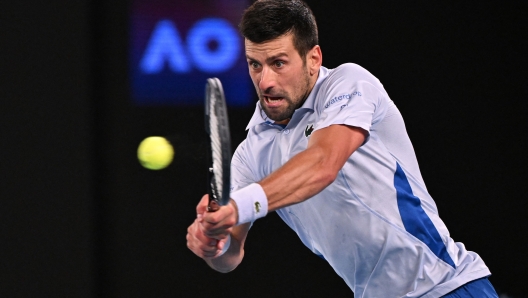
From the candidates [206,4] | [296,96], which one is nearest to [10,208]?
[206,4]

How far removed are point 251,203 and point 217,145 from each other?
7.9 inches

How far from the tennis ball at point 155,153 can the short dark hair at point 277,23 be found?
1.39 metres

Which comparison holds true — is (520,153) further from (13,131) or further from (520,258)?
(13,131)

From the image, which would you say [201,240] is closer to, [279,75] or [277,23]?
[279,75]

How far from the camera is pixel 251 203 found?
72.2 inches

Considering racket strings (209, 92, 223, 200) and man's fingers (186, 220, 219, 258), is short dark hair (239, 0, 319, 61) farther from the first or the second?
man's fingers (186, 220, 219, 258)

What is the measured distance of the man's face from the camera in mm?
2438

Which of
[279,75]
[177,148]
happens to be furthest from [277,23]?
[177,148]

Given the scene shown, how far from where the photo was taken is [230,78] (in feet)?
A: 12.6

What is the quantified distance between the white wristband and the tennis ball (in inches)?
77.7

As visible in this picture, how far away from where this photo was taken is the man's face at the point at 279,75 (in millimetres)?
2438

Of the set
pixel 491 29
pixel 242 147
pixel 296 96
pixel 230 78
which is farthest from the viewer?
pixel 491 29

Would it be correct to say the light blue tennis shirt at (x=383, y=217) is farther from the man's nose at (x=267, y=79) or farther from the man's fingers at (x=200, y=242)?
the man's fingers at (x=200, y=242)

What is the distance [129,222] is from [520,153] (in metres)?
2.13
